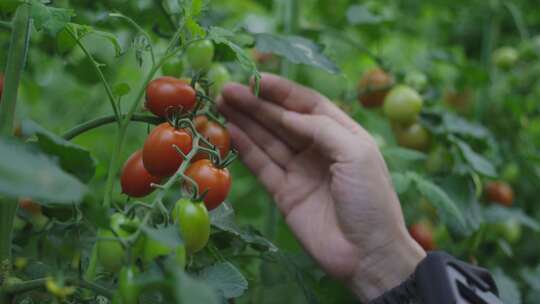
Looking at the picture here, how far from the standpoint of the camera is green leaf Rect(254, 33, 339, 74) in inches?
44.9

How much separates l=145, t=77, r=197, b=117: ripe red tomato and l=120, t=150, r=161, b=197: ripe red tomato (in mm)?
77

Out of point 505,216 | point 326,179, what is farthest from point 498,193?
point 326,179

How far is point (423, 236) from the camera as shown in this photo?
1607 mm

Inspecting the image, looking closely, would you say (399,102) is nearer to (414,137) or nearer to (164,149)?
(414,137)

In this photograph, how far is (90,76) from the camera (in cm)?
154

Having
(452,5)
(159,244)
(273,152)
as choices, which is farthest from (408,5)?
(159,244)

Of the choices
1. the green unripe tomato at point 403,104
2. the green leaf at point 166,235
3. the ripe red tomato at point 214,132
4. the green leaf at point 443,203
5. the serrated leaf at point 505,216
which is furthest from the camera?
the serrated leaf at point 505,216

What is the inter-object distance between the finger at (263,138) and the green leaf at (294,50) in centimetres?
27

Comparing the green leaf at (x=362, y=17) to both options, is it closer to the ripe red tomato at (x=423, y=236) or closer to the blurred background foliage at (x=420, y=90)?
the blurred background foliage at (x=420, y=90)

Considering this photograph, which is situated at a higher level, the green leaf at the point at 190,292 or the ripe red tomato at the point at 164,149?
the green leaf at the point at 190,292

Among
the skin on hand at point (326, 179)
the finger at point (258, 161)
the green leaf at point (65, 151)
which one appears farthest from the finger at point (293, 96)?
the green leaf at point (65, 151)

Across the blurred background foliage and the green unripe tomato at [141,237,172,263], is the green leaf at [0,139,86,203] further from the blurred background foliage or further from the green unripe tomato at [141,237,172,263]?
the blurred background foliage

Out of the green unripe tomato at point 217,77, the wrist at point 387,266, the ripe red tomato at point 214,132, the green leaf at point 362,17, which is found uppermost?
the green leaf at point 362,17

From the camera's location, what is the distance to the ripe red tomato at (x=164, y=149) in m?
0.85
